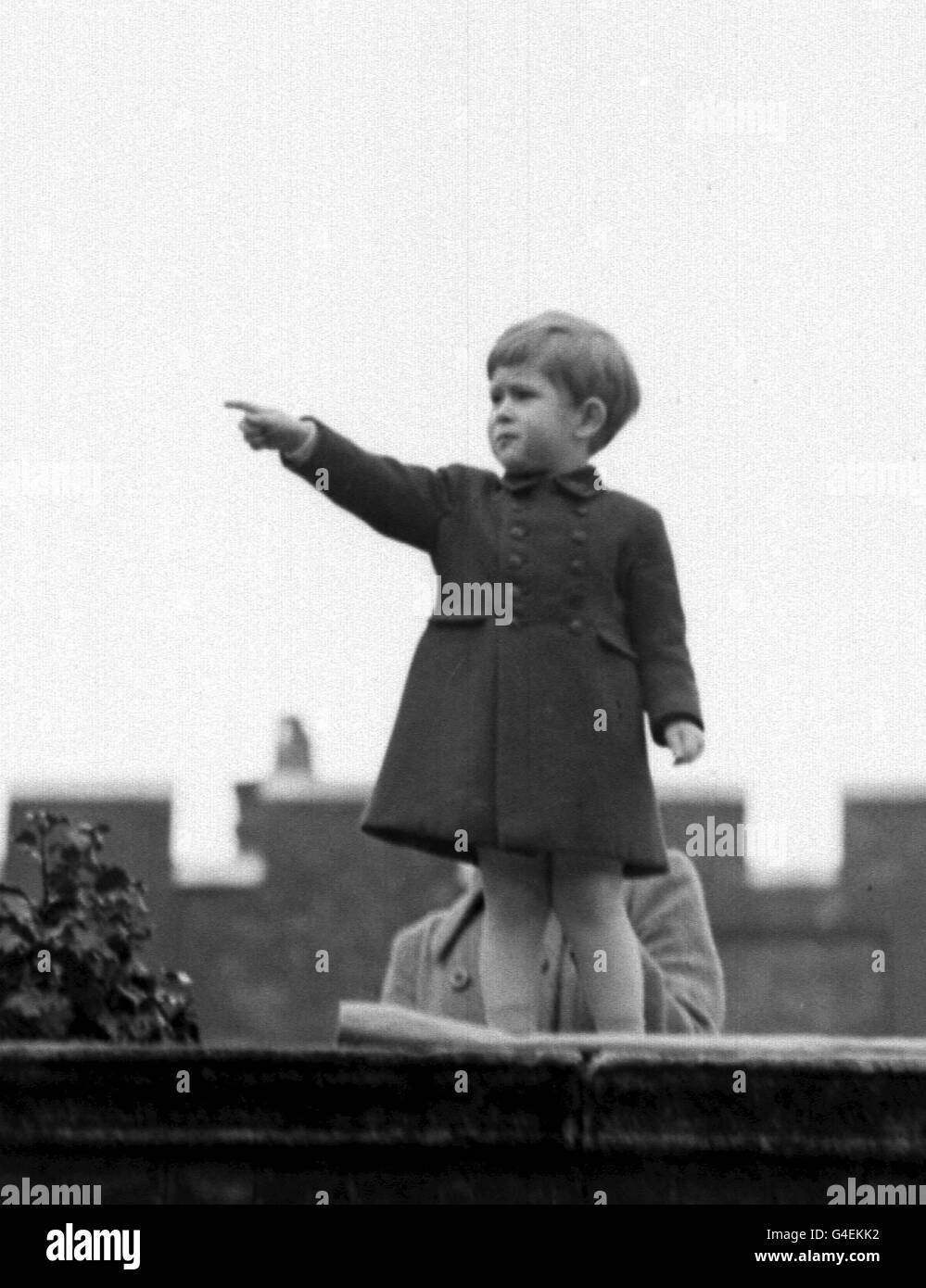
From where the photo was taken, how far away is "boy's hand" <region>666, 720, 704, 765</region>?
6.94 meters

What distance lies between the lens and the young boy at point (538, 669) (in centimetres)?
693

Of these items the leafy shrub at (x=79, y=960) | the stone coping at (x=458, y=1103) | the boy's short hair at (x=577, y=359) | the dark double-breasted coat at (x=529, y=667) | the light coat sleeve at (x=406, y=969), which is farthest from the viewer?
the light coat sleeve at (x=406, y=969)

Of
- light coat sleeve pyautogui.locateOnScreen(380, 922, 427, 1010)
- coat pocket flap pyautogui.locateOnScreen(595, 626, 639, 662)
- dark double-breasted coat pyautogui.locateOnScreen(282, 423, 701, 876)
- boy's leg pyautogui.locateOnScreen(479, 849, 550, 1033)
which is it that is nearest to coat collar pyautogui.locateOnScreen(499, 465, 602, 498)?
dark double-breasted coat pyautogui.locateOnScreen(282, 423, 701, 876)

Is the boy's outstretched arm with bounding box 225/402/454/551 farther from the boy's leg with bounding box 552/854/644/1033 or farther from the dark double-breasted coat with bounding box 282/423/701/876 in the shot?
the boy's leg with bounding box 552/854/644/1033

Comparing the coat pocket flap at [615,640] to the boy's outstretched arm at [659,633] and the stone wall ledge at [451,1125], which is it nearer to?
the boy's outstretched arm at [659,633]

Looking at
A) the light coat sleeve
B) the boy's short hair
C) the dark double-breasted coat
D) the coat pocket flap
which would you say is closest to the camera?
the dark double-breasted coat

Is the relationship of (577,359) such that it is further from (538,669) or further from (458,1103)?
(458,1103)

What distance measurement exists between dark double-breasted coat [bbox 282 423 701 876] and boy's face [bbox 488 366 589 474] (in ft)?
0.14

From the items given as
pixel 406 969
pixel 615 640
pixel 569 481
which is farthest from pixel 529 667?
pixel 406 969

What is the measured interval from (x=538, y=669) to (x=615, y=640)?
19 cm

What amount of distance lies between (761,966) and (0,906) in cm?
1735

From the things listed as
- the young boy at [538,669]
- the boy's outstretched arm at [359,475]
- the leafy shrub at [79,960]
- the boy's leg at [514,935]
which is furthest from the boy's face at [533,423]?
the leafy shrub at [79,960]
